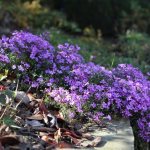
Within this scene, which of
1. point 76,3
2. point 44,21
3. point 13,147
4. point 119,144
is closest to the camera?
point 13,147

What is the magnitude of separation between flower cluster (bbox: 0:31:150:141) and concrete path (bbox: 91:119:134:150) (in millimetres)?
109

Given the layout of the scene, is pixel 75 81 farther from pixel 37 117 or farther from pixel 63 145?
pixel 63 145

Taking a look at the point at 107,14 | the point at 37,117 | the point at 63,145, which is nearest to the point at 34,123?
the point at 37,117

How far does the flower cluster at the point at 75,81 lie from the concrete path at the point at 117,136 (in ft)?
0.36

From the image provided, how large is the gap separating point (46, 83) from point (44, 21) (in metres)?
5.59

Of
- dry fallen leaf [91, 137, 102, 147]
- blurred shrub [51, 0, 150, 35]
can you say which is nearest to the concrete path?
dry fallen leaf [91, 137, 102, 147]

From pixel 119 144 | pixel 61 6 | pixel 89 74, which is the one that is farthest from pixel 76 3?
pixel 119 144

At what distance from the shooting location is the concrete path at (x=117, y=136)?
3.94 metres

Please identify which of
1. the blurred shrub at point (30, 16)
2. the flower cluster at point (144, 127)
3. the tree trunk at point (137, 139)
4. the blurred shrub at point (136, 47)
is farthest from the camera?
the blurred shrub at point (30, 16)

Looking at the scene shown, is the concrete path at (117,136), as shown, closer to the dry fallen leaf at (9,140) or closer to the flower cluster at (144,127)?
the flower cluster at (144,127)

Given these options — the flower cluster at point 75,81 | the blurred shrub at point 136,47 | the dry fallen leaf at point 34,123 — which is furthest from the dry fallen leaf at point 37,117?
the blurred shrub at point 136,47

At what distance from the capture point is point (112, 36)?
36.6 feet

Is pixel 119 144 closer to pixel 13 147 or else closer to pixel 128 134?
pixel 128 134

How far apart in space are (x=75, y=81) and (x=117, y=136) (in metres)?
0.70
